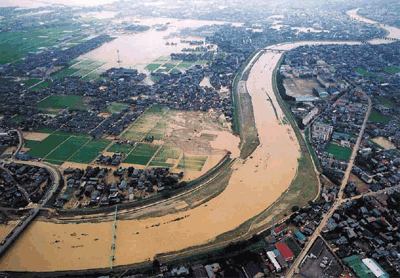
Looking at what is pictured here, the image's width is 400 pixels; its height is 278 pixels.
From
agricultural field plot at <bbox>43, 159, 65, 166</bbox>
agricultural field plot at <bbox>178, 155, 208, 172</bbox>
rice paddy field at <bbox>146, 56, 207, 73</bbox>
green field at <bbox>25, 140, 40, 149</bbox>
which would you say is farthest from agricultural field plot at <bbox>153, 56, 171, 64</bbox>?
agricultural field plot at <bbox>43, 159, 65, 166</bbox>

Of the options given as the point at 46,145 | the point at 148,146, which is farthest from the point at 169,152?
the point at 46,145

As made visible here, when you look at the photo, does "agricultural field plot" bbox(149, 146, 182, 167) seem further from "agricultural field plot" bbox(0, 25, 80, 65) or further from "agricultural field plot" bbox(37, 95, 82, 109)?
"agricultural field plot" bbox(0, 25, 80, 65)

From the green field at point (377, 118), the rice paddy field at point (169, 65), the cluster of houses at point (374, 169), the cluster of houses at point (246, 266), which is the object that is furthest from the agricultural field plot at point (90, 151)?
the green field at point (377, 118)

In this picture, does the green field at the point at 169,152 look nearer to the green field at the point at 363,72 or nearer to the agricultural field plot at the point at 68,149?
the agricultural field plot at the point at 68,149

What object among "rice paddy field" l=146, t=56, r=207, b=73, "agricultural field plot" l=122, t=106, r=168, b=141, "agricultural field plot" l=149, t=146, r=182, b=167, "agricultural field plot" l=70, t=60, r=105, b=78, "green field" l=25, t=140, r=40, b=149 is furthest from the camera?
"rice paddy field" l=146, t=56, r=207, b=73

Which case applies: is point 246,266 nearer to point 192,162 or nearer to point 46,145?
point 192,162

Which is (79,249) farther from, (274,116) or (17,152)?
(274,116)

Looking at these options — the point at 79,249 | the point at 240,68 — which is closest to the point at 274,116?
the point at 240,68
